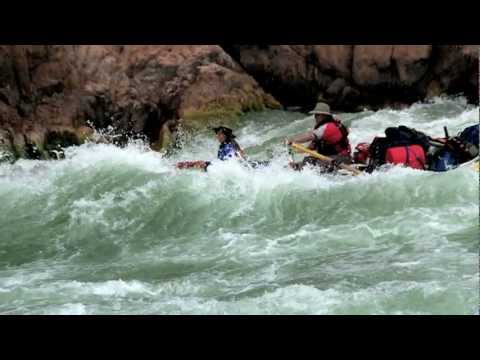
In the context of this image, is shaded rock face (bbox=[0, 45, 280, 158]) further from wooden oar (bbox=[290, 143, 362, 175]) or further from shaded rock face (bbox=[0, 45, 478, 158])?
wooden oar (bbox=[290, 143, 362, 175])

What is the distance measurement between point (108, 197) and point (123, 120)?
4.69 metres

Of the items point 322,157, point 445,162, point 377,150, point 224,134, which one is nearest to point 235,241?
point 322,157

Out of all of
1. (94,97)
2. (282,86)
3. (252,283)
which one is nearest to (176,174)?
(252,283)

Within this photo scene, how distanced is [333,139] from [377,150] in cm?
63

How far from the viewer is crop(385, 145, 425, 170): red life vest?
26.9ft

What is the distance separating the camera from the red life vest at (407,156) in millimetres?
8188

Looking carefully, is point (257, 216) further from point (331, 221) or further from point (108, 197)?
point (108, 197)

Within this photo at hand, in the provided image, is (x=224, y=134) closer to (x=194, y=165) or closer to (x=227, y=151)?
(x=227, y=151)

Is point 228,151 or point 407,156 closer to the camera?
point 407,156

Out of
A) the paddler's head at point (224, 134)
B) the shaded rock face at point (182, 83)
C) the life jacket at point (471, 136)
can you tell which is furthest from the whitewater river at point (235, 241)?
the shaded rock face at point (182, 83)

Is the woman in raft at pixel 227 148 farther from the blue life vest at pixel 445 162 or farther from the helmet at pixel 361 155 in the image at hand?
the blue life vest at pixel 445 162

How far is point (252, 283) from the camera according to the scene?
18.8 ft

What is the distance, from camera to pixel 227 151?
9.22m
